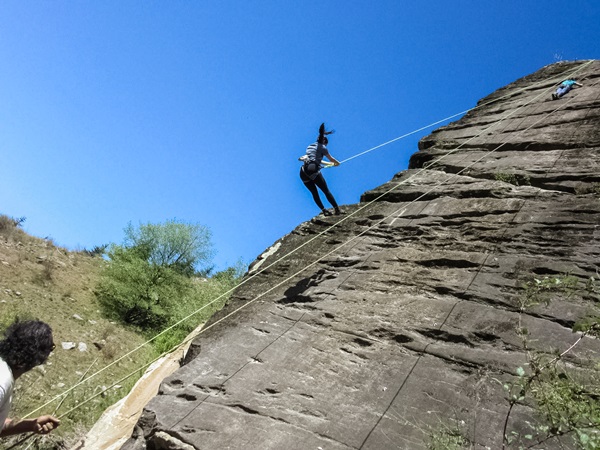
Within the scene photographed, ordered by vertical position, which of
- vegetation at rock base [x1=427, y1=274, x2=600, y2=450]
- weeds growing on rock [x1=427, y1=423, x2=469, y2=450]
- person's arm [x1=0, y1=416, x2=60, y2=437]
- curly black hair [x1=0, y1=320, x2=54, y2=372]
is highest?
vegetation at rock base [x1=427, y1=274, x2=600, y2=450]

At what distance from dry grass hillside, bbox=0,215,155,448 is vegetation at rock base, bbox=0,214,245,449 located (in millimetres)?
27

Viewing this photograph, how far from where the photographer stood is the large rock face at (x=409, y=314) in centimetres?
367

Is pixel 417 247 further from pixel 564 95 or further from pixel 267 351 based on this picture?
pixel 564 95

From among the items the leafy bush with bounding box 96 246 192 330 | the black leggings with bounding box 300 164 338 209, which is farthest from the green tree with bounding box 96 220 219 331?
the black leggings with bounding box 300 164 338 209

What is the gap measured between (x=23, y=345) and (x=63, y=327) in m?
17.9

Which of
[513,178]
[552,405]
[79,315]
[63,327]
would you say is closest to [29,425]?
[552,405]

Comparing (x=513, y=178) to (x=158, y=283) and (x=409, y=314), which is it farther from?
(x=158, y=283)

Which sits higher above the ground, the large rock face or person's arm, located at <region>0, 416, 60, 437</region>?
the large rock face

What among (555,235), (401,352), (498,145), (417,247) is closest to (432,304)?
(401,352)

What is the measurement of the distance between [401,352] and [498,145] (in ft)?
18.4

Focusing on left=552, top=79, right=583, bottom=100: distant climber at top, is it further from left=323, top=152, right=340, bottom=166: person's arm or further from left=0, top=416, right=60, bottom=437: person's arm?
left=0, top=416, right=60, bottom=437: person's arm

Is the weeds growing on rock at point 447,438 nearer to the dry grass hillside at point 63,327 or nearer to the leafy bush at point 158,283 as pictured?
the dry grass hillside at point 63,327

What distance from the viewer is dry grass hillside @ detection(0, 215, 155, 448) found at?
40.6ft

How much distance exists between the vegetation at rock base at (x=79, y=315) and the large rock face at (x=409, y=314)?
567 centimetres
